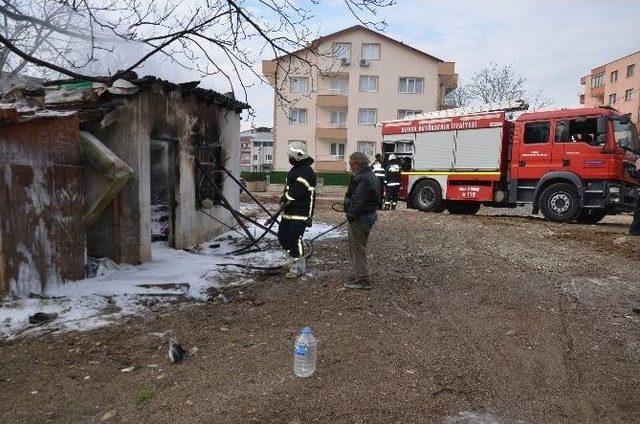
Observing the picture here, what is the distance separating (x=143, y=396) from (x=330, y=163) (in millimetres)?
36369

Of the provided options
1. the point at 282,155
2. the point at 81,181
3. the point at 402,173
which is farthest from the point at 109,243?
the point at 282,155

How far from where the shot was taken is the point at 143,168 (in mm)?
7035

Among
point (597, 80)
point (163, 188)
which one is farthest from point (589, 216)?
point (597, 80)

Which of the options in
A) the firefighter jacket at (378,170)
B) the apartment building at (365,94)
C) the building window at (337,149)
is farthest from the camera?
the building window at (337,149)

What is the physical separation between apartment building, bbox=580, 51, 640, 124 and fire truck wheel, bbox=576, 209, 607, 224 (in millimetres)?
39451

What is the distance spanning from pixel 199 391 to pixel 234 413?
1.41 ft

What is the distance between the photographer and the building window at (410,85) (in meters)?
38.5

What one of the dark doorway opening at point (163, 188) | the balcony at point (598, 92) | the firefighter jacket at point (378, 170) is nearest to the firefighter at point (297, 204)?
the dark doorway opening at point (163, 188)

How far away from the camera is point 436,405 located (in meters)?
3.31

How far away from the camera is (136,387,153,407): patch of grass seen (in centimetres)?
337

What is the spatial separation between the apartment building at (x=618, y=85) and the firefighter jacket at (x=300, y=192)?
1905 inches

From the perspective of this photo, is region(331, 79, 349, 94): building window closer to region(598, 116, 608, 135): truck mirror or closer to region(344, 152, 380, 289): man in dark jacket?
region(598, 116, 608, 135): truck mirror

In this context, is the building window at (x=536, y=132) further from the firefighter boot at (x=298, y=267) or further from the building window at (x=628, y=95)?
the building window at (x=628, y=95)

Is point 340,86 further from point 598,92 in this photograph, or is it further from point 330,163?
point 598,92
